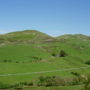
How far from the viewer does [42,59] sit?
25.4 meters

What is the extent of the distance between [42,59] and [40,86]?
867cm

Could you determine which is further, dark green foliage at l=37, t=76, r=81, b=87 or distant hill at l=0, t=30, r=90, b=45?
distant hill at l=0, t=30, r=90, b=45

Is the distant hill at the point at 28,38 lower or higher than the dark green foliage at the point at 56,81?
higher

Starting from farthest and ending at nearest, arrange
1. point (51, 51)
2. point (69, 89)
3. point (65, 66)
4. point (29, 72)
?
point (51, 51) < point (65, 66) < point (29, 72) < point (69, 89)

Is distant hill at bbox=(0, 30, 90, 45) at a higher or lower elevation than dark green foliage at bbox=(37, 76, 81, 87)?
higher

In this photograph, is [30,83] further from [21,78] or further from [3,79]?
[3,79]

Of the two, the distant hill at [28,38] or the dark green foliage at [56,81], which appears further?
the distant hill at [28,38]

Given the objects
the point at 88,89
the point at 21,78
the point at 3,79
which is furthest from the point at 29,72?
the point at 88,89

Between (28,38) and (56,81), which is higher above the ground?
(28,38)

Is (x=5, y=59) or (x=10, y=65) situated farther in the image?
(x=5, y=59)

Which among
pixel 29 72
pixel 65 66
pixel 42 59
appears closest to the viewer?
pixel 29 72

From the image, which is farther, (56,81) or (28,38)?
(28,38)

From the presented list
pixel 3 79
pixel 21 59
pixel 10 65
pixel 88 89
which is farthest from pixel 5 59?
pixel 88 89

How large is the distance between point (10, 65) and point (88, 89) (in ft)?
31.3
